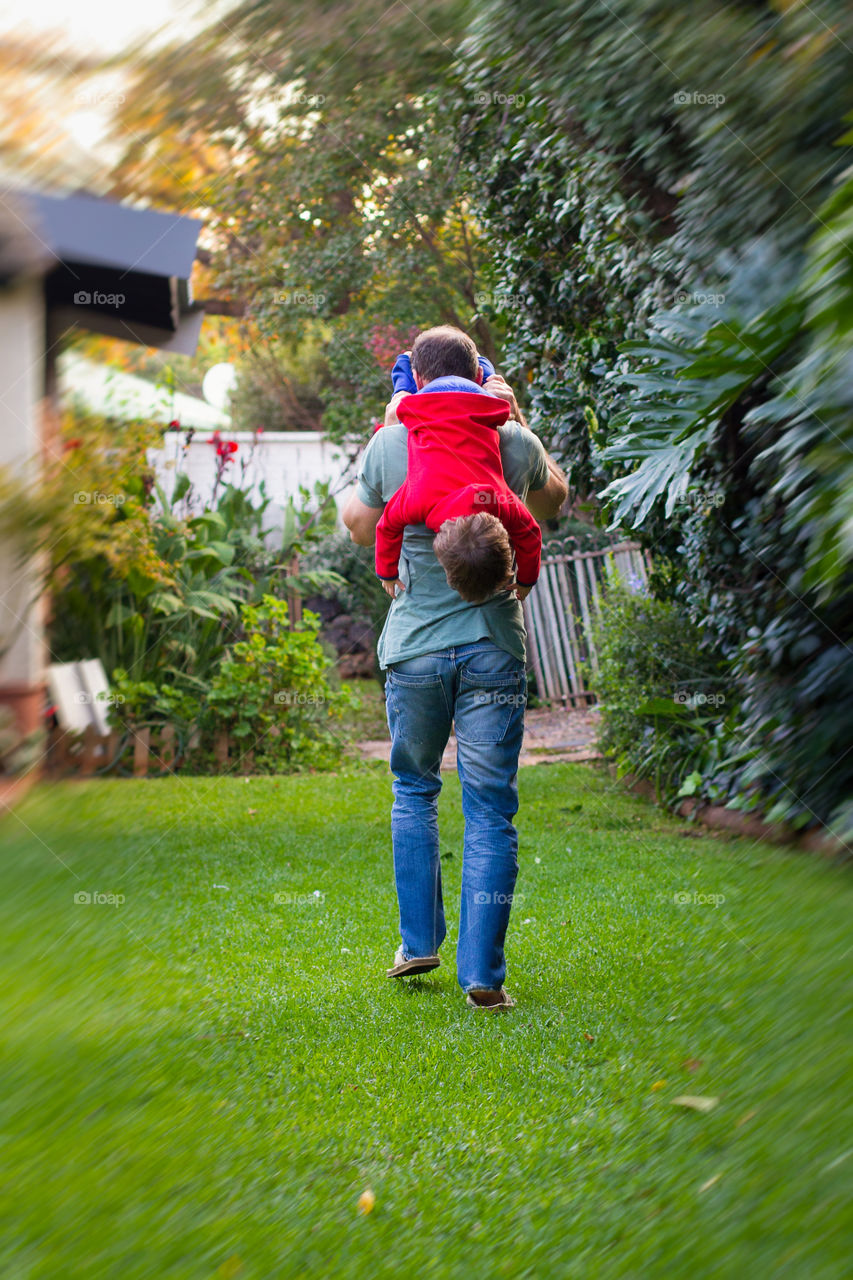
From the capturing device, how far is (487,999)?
9.06ft

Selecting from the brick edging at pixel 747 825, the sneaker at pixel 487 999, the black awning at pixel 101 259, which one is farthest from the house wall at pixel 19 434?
the brick edging at pixel 747 825

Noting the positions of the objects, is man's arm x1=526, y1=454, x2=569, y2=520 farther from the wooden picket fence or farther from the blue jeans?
the wooden picket fence

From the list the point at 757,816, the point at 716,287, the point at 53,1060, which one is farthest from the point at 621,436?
the point at 53,1060

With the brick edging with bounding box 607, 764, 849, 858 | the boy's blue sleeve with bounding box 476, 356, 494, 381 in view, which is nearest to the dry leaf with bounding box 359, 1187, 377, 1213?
the boy's blue sleeve with bounding box 476, 356, 494, 381

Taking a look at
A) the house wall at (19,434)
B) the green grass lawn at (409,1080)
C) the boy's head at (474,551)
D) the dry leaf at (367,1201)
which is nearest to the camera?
the green grass lawn at (409,1080)

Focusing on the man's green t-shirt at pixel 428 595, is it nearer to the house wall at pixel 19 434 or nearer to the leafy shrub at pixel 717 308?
the leafy shrub at pixel 717 308

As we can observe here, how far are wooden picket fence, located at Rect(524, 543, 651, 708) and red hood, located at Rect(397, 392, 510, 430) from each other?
7315 mm

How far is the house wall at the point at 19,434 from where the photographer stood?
93.4 inches

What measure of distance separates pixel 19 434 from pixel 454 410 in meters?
1.06

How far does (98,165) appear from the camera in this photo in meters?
2.60

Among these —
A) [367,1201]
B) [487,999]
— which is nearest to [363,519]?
[487,999]

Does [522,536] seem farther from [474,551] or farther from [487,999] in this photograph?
[487,999]

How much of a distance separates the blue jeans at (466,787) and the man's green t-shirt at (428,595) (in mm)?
37

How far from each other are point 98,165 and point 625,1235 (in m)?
2.51
